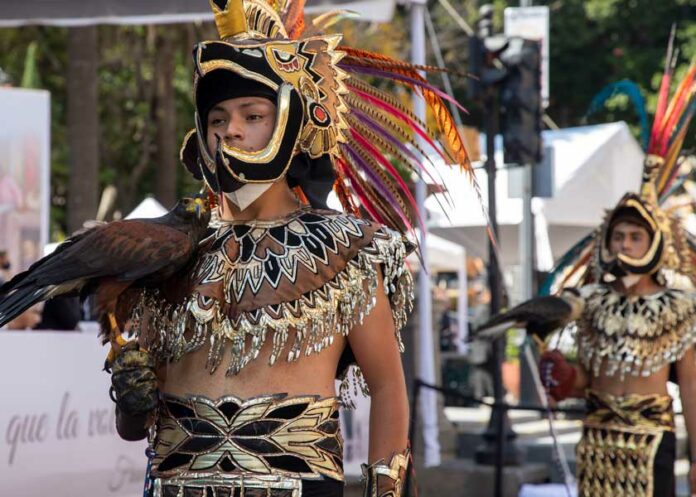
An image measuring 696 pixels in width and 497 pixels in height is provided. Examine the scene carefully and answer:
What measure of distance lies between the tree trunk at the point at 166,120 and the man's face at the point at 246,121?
43.4 feet

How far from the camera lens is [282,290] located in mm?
3432

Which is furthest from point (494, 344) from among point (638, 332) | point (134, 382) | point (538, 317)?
point (134, 382)

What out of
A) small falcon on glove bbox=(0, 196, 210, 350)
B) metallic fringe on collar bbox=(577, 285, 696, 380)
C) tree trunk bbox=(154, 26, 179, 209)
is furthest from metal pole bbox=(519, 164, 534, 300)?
small falcon on glove bbox=(0, 196, 210, 350)

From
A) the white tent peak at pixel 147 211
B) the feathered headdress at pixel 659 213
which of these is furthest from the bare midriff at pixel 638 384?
the white tent peak at pixel 147 211

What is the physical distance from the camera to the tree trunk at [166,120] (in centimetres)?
1694

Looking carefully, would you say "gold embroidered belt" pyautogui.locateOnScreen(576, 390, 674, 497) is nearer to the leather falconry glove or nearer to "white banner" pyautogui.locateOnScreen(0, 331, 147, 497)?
"white banner" pyautogui.locateOnScreen(0, 331, 147, 497)

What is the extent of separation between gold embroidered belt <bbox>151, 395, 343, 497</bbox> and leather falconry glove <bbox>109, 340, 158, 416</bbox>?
0.12 m

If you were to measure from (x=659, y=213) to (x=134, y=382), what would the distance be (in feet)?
13.6

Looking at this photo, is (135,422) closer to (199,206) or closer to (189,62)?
(199,206)

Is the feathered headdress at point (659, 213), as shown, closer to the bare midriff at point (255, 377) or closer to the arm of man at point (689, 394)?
the arm of man at point (689, 394)

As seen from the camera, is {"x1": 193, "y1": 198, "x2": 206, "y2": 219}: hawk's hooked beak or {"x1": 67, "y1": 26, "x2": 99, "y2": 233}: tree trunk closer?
{"x1": 193, "y1": 198, "x2": 206, "y2": 219}: hawk's hooked beak

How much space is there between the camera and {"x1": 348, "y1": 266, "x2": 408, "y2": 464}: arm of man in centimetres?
350

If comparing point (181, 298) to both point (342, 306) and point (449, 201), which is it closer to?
point (342, 306)

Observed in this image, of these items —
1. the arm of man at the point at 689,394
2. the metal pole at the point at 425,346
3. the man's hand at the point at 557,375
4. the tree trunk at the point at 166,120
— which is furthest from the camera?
the tree trunk at the point at 166,120
